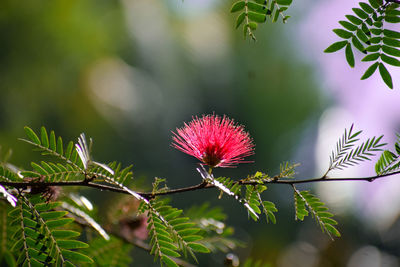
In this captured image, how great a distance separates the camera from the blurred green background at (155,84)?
14.9ft

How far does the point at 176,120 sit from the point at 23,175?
202 inches

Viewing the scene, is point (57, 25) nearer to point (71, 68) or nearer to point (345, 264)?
point (71, 68)

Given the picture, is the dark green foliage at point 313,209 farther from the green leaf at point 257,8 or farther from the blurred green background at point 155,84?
the blurred green background at point 155,84

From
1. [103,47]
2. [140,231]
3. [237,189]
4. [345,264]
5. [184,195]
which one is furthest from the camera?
[103,47]

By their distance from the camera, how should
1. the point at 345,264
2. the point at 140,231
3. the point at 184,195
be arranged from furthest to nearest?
the point at 184,195 < the point at 345,264 < the point at 140,231

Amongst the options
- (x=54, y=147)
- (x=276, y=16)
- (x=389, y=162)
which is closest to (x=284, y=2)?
(x=276, y=16)

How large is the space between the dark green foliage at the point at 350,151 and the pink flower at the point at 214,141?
107mm

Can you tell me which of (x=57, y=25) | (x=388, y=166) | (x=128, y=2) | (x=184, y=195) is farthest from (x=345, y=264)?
(x=128, y=2)

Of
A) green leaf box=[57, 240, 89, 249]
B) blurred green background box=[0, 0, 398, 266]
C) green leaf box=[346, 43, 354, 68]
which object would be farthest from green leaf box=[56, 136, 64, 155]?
blurred green background box=[0, 0, 398, 266]

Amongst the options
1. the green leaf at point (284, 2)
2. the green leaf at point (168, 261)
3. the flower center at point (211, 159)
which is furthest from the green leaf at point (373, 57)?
the green leaf at point (168, 261)

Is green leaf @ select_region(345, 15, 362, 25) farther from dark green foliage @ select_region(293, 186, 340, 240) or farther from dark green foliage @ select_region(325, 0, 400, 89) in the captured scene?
dark green foliage @ select_region(293, 186, 340, 240)

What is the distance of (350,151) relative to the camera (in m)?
0.47

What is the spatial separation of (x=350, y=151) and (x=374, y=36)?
14 centimetres

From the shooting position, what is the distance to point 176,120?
5.61 meters
